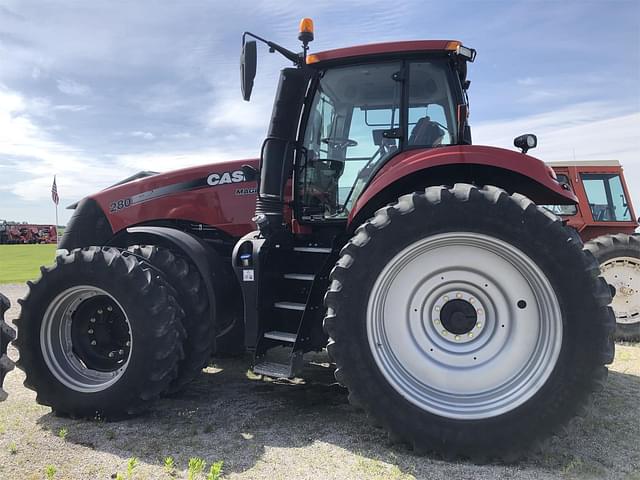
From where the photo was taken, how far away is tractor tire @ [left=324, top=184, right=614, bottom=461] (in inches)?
104

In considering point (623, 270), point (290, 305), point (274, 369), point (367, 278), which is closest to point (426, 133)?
point (367, 278)

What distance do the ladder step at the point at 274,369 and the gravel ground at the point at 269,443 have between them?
1.13ft

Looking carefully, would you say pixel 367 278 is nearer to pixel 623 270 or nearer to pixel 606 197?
pixel 623 270

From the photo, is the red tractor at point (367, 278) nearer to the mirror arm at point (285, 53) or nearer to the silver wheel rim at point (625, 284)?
the mirror arm at point (285, 53)

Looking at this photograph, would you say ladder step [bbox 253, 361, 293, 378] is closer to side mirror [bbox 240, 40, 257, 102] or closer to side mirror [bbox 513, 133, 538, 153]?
side mirror [bbox 240, 40, 257, 102]

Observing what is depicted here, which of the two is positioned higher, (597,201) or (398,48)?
(398,48)

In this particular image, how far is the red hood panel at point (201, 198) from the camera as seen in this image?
4.52 m

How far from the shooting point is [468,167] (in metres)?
3.19

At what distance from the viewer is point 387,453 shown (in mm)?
2779

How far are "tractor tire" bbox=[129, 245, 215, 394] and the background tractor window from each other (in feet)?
23.6

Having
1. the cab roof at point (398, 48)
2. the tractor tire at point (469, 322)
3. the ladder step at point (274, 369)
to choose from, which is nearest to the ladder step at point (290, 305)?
the ladder step at point (274, 369)

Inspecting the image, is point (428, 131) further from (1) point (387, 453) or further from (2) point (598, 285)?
(1) point (387, 453)

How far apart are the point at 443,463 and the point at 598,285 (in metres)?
1.32

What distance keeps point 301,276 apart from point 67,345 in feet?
6.11
